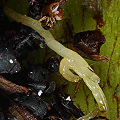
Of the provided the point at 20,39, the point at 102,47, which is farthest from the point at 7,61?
the point at 102,47

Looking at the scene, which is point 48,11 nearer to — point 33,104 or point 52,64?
point 52,64

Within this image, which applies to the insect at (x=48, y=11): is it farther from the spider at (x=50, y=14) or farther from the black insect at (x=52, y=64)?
the black insect at (x=52, y=64)

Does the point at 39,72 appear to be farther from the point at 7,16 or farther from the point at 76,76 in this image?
the point at 7,16

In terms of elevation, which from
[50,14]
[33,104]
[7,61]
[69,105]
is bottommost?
[69,105]

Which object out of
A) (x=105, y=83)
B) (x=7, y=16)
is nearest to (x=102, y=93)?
(x=105, y=83)

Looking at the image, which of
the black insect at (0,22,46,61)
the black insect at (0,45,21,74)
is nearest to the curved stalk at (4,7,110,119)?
the black insect at (0,22,46,61)
